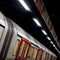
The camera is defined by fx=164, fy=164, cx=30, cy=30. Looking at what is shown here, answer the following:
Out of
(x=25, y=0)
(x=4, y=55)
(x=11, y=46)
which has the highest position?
(x=25, y=0)

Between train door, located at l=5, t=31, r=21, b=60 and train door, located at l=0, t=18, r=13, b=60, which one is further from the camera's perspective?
train door, located at l=5, t=31, r=21, b=60

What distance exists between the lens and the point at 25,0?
439 cm

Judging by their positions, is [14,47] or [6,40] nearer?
[6,40]

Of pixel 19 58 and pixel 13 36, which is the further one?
pixel 19 58

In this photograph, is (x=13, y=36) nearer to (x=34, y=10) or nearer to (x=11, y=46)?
(x=11, y=46)

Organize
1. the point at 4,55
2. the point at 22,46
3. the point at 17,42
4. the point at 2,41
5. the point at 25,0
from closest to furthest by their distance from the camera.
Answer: the point at 25,0 → the point at 2,41 → the point at 4,55 → the point at 17,42 → the point at 22,46

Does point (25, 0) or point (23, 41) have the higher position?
point (25, 0)

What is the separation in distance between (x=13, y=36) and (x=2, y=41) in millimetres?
611

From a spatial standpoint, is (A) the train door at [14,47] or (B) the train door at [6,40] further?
(A) the train door at [14,47]

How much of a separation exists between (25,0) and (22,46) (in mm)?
2489

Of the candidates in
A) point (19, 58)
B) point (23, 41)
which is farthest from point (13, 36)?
point (19, 58)

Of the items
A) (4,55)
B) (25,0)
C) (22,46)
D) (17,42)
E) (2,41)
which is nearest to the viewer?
(25,0)

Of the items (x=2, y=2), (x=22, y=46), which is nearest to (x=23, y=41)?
(x=22, y=46)

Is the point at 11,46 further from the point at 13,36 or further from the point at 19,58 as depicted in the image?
the point at 19,58
